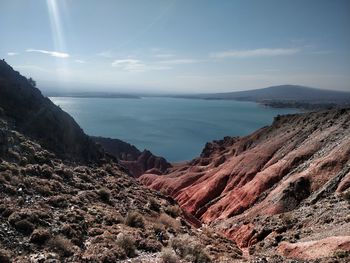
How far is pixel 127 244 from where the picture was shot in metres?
14.4

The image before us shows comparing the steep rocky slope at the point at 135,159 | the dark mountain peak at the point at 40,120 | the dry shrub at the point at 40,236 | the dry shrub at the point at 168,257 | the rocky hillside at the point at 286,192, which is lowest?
the steep rocky slope at the point at 135,159

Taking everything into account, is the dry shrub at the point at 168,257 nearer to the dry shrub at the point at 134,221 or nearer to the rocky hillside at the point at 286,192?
the rocky hillside at the point at 286,192

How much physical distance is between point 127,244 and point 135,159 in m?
91.3

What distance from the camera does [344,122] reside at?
47469 mm

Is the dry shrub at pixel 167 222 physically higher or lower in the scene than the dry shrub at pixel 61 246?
lower

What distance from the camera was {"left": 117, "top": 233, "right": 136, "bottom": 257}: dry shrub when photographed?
14248 mm

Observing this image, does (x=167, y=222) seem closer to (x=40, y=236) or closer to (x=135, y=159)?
(x=40, y=236)

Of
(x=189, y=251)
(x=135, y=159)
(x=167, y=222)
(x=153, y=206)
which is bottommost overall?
(x=135, y=159)

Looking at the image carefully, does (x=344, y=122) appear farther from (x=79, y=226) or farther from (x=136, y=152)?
(x=136, y=152)

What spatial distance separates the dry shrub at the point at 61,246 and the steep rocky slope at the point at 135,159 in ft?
231

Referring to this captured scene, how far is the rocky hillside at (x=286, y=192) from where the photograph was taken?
19.7m

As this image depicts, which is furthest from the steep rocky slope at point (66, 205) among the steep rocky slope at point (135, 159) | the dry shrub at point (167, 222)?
the steep rocky slope at point (135, 159)

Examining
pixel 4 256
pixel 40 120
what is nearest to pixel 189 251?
pixel 4 256

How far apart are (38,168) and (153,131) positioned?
506 ft
